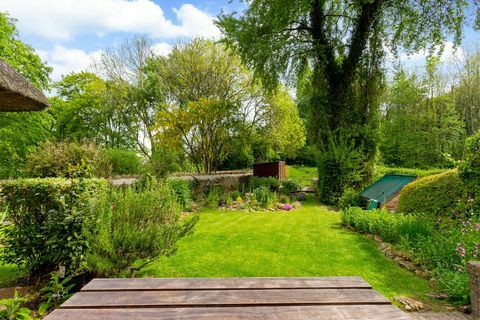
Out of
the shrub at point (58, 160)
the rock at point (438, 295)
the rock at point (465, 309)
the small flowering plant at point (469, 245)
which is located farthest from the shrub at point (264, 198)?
the rock at point (465, 309)

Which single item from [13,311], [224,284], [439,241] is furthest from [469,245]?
[13,311]

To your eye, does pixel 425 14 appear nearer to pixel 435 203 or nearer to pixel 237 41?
pixel 237 41

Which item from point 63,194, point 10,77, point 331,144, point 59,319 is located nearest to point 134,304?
point 59,319

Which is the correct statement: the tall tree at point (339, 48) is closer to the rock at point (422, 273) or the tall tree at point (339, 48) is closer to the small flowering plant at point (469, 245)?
the small flowering plant at point (469, 245)

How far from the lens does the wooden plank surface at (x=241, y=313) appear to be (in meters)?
1.34

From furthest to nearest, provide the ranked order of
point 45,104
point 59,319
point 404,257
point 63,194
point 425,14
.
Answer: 1. point 425,14
2. point 404,257
3. point 45,104
4. point 63,194
5. point 59,319

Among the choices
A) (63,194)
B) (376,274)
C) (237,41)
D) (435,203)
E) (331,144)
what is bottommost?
(376,274)

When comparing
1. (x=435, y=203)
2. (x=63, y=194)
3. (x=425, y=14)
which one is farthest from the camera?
(x=425, y=14)

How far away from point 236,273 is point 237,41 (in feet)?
37.7

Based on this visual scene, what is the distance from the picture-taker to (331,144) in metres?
11.6

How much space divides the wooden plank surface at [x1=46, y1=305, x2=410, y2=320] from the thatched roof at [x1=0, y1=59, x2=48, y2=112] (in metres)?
2.96

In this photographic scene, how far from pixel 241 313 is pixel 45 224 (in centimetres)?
317

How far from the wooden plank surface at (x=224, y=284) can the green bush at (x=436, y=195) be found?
4.74 metres

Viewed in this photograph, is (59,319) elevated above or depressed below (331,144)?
below
